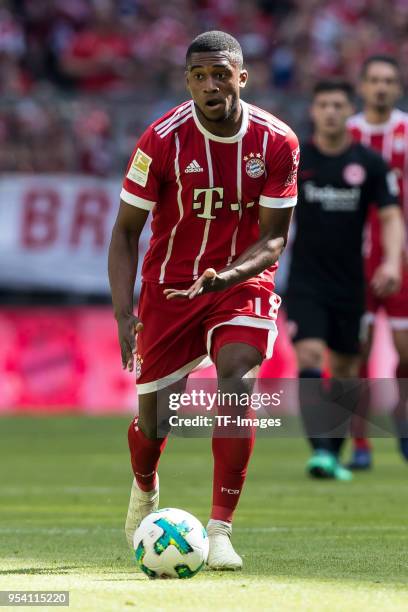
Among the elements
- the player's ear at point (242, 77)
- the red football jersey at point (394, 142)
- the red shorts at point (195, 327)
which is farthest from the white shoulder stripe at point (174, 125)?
the red football jersey at point (394, 142)

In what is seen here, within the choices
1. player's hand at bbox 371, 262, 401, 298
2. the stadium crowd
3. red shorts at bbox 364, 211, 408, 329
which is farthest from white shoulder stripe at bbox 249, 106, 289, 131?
the stadium crowd

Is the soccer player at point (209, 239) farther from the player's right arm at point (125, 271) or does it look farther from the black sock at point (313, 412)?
the black sock at point (313, 412)

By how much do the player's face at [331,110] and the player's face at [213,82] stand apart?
4.20m

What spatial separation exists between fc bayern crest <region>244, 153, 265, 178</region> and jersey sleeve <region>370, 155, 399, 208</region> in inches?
164

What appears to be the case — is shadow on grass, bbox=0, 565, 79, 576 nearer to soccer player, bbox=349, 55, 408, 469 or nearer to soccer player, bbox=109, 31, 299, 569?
soccer player, bbox=109, 31, 299, 569

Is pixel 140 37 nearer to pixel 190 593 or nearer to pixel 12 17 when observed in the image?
pixel 12 17

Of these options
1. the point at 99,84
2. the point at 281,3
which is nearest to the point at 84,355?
the point at 99,84

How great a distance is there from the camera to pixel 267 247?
250 inches

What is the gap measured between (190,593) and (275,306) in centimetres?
175

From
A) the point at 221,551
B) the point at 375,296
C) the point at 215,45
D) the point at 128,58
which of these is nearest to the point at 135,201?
the point at 215,45

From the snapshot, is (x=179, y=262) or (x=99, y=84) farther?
(x=99, y=84)

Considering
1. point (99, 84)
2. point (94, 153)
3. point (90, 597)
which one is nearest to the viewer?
point (90, 597)

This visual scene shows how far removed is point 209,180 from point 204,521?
6.87 feet

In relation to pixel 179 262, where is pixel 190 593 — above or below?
below
